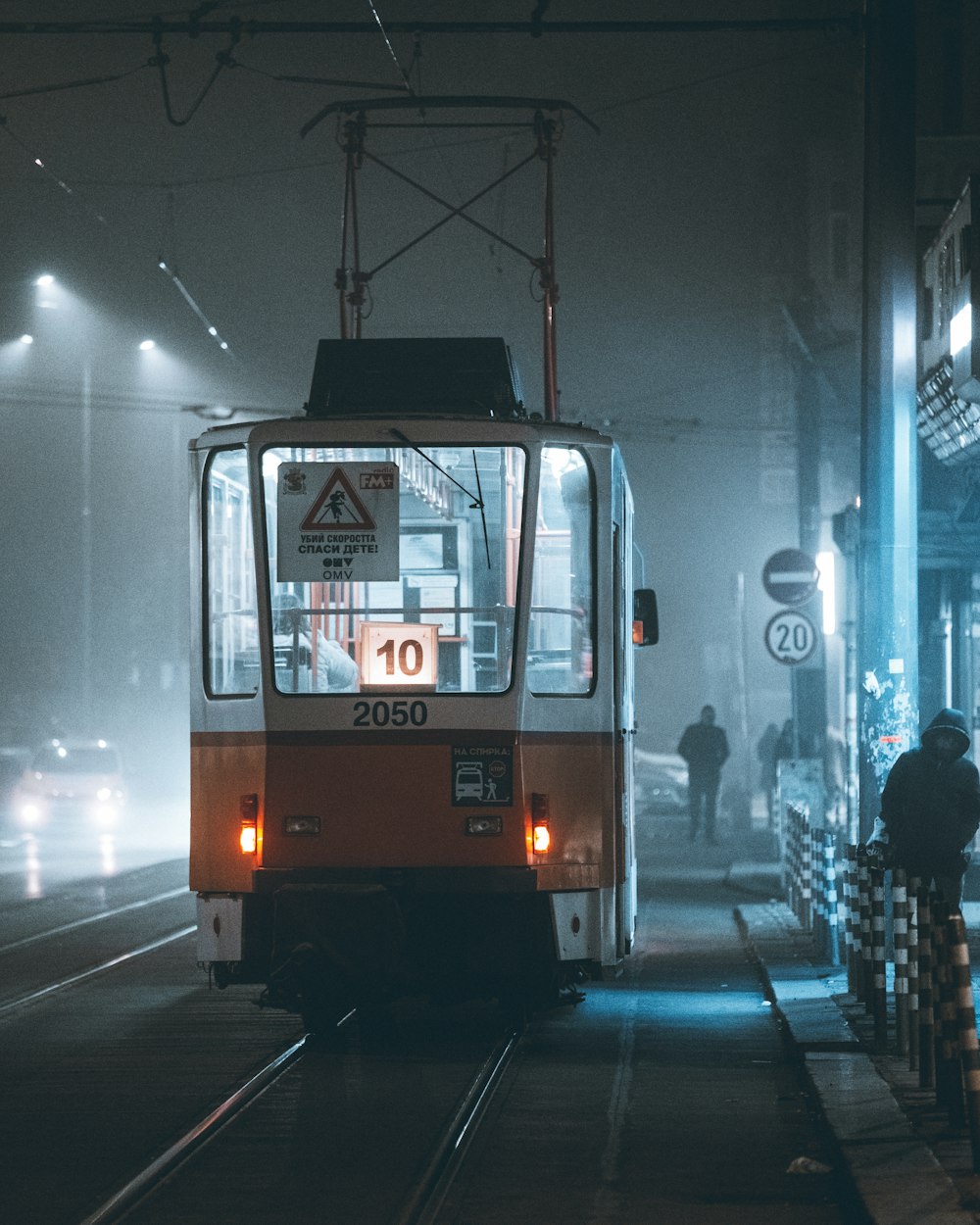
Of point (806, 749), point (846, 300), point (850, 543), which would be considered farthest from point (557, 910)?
point (846, 300)

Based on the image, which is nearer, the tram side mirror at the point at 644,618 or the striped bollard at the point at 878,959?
the striped bollard at the point at 878,959

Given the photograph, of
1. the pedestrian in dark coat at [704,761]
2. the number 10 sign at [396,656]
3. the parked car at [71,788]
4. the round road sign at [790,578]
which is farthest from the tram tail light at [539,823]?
the parked car at [71,788]

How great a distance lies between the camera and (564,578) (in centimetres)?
1053

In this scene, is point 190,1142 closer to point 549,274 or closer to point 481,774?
point 481,774

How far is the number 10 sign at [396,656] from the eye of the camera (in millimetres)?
10344

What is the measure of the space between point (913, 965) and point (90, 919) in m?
10.9

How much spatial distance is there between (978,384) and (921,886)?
5.49 metres

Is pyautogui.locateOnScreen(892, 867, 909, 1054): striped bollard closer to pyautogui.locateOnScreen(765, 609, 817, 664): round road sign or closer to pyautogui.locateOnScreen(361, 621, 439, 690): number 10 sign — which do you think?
pyautogui.locateOnScreen(361, 621, 439, 690): number 10 sign

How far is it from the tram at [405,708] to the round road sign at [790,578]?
1085cm

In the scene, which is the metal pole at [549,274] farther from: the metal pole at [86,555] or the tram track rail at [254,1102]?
the metal pole at [86,555]

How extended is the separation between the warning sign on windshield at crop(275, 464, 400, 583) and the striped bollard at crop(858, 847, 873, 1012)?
122 inches

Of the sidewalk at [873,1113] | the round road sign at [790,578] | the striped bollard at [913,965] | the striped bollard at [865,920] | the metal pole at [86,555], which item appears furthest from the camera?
the metal pole at [86,555]

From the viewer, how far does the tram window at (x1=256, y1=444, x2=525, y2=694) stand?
1035 centimetres

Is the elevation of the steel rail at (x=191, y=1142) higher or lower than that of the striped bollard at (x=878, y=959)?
lower
